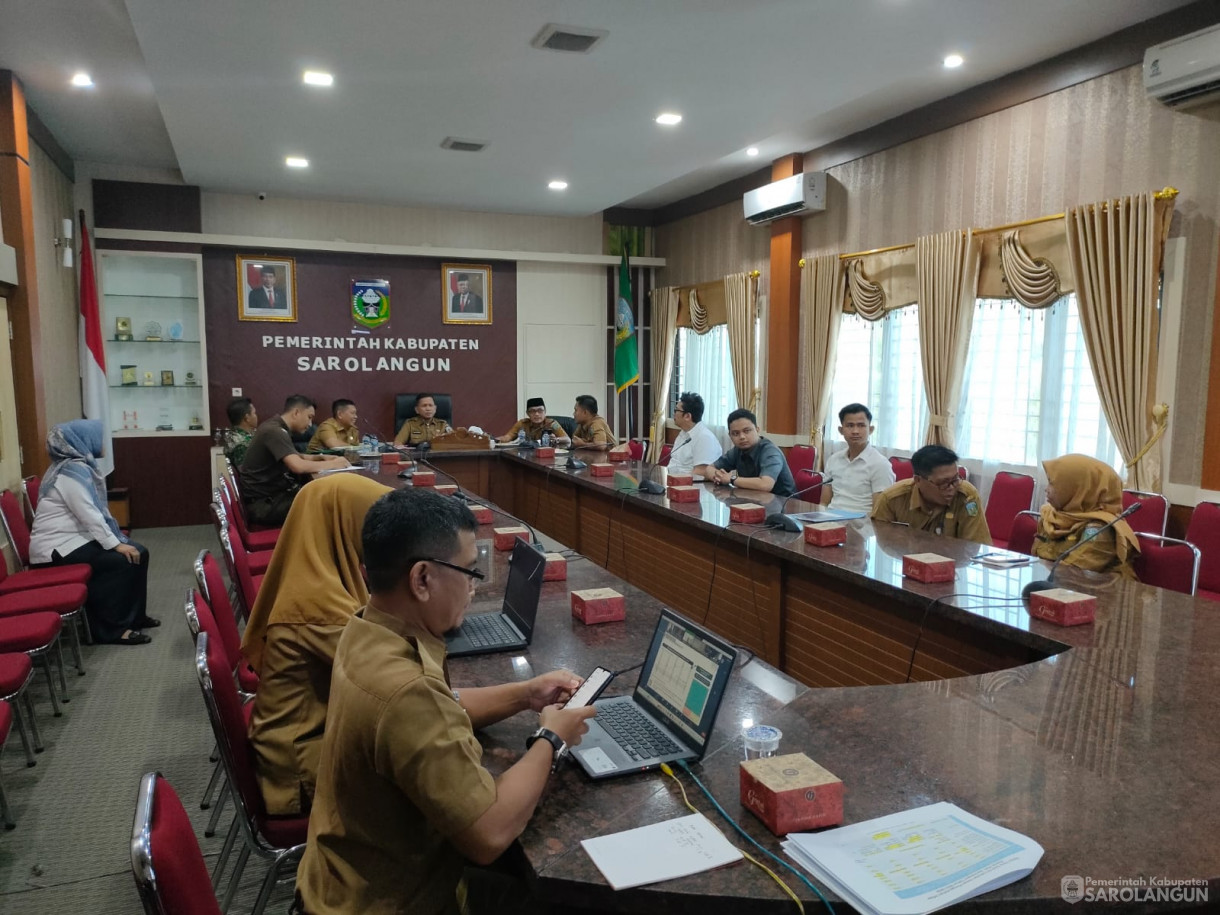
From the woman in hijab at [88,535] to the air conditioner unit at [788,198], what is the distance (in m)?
4.87

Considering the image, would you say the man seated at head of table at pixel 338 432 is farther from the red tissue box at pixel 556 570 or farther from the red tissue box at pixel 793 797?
the red tissue box at pixel 793 797

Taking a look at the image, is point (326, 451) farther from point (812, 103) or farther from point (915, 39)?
point (915, 39)

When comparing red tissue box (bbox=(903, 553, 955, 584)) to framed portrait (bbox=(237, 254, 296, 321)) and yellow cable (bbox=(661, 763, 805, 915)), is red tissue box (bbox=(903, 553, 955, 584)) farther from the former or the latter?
framed portrait (bbox=(237, 254, 296, 321))

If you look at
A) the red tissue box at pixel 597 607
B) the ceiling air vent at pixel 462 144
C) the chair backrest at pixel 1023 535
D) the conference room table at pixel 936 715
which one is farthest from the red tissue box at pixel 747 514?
the ceiling air vent at pixel 462 144

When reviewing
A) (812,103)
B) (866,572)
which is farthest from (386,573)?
(812,103)

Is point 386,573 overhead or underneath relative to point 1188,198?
underneath

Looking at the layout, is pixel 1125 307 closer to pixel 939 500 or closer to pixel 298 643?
pixel 939 500

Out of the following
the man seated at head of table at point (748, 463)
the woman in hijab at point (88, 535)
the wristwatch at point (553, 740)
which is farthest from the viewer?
the man seated at head of table at point (748, 463)

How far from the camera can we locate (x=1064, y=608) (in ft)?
6.42

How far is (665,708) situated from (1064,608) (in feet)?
3.76

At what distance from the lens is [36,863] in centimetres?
226

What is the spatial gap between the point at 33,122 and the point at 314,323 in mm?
2620

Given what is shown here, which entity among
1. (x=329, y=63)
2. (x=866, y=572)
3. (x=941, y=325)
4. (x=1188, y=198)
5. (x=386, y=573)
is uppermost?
(x=329, y=63)

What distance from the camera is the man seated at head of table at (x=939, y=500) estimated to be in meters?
3.14
